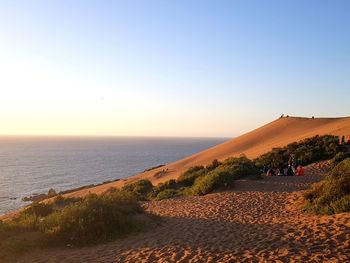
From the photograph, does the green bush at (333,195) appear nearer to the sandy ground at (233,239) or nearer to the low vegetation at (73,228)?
the sandy ground at (233,239)

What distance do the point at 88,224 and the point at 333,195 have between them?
8.21 metres

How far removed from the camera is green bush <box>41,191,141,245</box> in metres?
11.6

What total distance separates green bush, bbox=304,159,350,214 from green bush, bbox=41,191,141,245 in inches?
244

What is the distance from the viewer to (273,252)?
8961mm

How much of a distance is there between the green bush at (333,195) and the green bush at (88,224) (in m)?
6.20

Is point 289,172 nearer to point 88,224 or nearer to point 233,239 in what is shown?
point 233,239

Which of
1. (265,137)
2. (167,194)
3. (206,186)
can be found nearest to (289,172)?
(206,186)

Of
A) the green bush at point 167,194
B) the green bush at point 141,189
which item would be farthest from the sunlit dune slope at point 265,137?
the green bush at point 167,194

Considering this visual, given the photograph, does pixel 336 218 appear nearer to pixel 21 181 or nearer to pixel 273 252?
pixel 273 252

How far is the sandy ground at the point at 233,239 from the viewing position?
8930 millimetres

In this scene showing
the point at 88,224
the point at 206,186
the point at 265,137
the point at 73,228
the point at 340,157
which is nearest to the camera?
the point at 73,228

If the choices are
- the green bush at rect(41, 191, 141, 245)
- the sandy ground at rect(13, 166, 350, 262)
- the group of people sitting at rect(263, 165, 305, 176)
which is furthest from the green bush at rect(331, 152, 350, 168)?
the green bush at rect(41, 191, 141, 245)

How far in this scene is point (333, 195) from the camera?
13.6 meters

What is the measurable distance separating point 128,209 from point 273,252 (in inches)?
262
